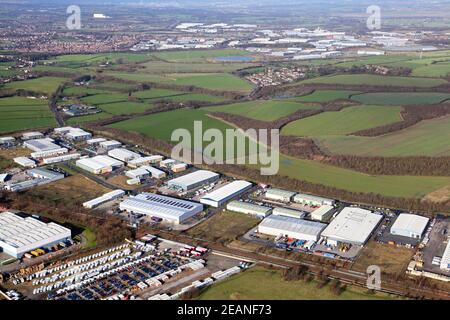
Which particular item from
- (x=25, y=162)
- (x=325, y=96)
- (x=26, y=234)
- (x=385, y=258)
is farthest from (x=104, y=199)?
(x=325, y=96)

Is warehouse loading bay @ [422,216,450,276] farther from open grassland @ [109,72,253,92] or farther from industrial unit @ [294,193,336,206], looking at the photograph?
open grassland @ [109,72,253,92]

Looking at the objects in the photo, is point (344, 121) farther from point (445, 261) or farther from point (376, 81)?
point (445, 261)

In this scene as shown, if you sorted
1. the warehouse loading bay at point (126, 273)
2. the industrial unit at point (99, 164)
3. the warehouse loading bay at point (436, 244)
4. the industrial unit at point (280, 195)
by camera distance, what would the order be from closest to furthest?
the warehouse loading bay at point (126, 273)
the warehouse loading bay at point (436, 244)
the industrial unit at point (280, 195)
the industrial unit at point (99, 164)

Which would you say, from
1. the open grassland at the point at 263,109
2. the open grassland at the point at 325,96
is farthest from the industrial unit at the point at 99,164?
the open grassland at the point at 325,96

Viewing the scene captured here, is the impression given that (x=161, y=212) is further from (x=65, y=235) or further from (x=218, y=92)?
(x=218, y=92)

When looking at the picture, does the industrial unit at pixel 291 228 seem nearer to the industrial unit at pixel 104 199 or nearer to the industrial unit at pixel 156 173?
the industrial unit at pixel 104 199

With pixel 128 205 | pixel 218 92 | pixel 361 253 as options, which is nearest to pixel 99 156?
pixel 128 205
